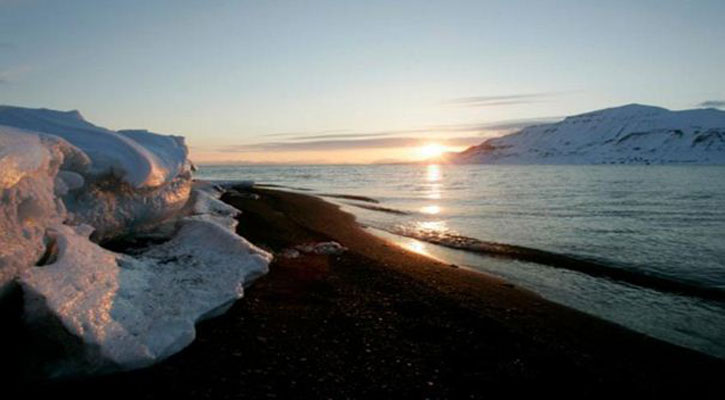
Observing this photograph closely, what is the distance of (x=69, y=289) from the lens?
466 centimetres

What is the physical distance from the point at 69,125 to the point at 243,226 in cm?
687

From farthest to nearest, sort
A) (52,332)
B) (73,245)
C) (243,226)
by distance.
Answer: (243,226) < (73,245) < (52,332)

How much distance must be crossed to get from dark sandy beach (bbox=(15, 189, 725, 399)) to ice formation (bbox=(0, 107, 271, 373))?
374 millimetres

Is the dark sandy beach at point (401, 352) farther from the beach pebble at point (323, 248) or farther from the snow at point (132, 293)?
the beach pebble at point (323, 248)

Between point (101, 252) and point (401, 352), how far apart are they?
404cm

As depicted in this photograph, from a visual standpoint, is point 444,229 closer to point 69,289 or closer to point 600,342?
point 600,342

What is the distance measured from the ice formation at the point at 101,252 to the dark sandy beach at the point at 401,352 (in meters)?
0.37

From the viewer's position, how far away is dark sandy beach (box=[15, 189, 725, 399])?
484cm

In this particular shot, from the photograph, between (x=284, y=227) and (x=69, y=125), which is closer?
(x=69, y=125)

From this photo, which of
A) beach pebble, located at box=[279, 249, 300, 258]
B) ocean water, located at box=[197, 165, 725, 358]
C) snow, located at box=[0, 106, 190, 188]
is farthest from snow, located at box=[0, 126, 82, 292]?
ocean water, located at box=[197, 165, 725, 358]

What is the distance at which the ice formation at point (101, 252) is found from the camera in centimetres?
464

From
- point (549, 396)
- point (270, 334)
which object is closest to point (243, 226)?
point (270, 334)

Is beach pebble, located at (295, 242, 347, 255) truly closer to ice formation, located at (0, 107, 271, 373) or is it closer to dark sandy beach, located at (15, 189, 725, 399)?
dark sandy beach, located at (15, 189, 725, 399)

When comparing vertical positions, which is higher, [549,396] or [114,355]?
[114,355]
